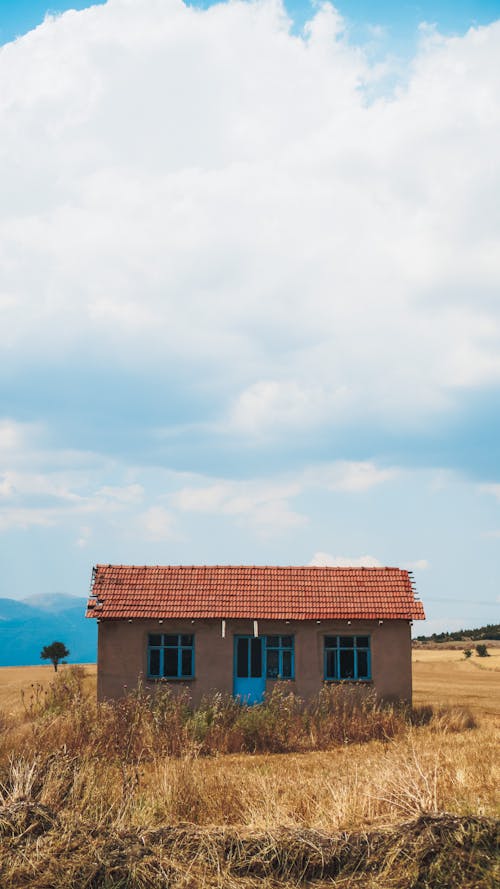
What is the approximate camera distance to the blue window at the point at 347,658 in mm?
20078

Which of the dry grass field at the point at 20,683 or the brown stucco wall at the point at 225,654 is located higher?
the brown stucco wall at the point at 225,654

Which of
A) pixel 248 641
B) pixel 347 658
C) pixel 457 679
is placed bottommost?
pixel 457 679

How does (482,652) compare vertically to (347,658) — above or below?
below

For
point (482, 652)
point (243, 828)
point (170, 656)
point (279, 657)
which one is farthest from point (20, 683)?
point (243, 828)

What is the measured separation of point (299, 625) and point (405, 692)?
123 inches

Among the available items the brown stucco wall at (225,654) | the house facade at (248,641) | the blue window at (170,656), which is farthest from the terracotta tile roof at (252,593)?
the blue window at (170,656)

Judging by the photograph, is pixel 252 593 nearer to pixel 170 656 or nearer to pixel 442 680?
pixel 170 656

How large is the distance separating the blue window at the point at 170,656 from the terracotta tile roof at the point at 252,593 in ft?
2.10

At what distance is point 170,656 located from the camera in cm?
2003

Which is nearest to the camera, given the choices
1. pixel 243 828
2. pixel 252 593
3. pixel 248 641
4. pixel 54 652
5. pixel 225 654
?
pixel 243 828

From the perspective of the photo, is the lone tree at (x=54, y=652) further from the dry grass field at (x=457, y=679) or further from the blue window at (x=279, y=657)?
the blue window at (x=279, y=657)

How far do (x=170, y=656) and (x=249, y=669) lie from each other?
1.98 meters

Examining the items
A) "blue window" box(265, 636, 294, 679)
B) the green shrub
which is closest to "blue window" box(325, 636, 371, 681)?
"blue window" box(265, 636, 294, 679)

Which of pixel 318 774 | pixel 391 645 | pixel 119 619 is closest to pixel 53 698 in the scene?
pixel 119 619
